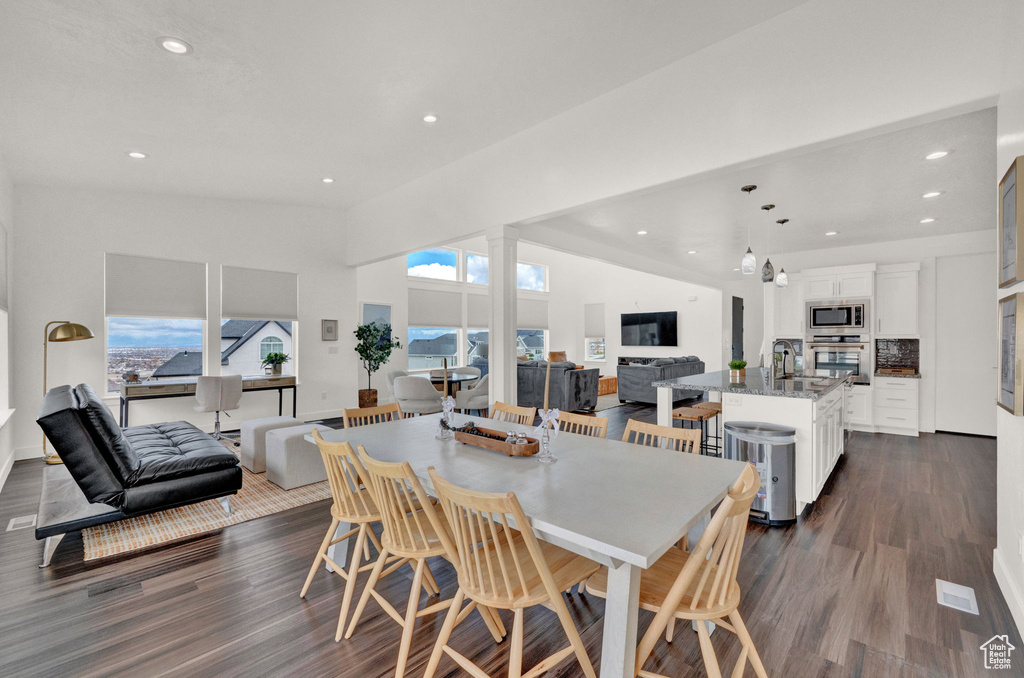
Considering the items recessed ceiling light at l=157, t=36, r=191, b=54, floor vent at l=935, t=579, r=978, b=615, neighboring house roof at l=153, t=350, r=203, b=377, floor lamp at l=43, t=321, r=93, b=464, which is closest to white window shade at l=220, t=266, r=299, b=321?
neighboring house roof at l=153, t=350, r=203, b=377

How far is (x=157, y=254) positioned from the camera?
5.34 meters

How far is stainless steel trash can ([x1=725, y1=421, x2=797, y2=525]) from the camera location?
3119 millimetres

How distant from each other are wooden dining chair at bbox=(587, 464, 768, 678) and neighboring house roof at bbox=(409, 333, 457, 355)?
25.1ft

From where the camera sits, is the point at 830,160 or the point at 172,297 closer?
the point at 830,160

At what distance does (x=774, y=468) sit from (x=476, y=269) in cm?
760

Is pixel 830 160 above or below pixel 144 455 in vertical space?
above

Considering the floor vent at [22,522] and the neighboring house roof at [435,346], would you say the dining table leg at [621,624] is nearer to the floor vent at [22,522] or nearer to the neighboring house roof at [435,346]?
the floor vent at [22,522]

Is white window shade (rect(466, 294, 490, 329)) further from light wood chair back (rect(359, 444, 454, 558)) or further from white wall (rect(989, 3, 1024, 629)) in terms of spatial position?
white wall (rect(989, 3, 1024, 629))

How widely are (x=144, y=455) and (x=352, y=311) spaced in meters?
4.10

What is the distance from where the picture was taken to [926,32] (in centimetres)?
222

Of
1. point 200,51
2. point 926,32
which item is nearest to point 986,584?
point 926,32

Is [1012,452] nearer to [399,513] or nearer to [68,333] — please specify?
[399,513]

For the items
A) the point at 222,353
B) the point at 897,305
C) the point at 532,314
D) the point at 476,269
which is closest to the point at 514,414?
the point at 222,353

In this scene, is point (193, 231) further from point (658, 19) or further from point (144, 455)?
point (658, 19)
